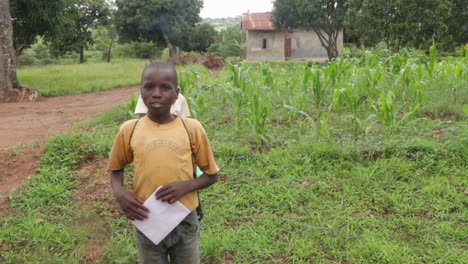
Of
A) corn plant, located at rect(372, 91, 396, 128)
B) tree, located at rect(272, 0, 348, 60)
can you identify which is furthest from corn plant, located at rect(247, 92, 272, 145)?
tree, located at rect(272, 0, 348, 60)

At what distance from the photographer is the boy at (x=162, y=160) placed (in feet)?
5.85

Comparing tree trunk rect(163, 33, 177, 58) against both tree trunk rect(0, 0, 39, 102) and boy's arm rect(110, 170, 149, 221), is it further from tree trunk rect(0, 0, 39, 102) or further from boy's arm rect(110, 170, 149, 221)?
boy's arm rect(110, 170, 149, 221)

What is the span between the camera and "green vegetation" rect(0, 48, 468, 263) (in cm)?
288

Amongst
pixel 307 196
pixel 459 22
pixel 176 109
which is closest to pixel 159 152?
pixel 176 109

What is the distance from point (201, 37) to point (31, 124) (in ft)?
88.4

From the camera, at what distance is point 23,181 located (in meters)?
4.11

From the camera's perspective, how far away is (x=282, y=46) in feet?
89.0

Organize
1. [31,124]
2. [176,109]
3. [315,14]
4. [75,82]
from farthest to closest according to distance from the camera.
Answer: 1. [315,14]
2. [75,82]
3. [31,124]
4. [176,109]

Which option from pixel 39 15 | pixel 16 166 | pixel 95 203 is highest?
pixel 39 15

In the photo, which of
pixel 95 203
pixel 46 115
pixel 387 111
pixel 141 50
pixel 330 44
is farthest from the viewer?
pixel 141 50

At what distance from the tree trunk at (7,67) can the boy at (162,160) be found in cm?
996

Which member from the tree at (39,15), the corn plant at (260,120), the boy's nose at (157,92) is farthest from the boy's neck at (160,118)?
the tree at (39,15)

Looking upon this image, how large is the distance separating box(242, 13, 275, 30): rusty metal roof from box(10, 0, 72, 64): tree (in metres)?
14.9

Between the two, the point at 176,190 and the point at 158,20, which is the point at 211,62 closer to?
the point at 158,20
